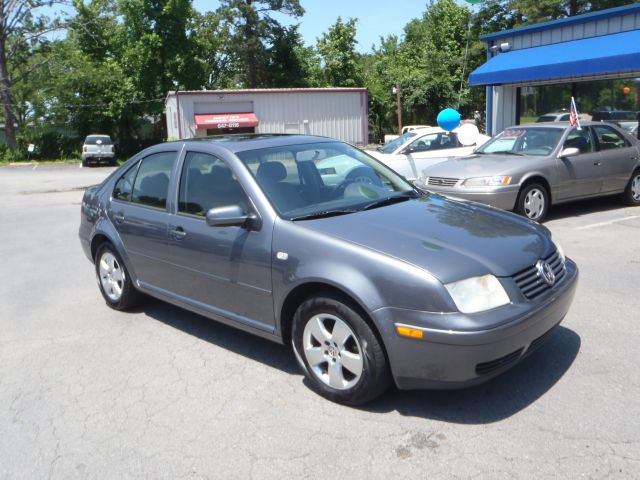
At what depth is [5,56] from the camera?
44.3 meters

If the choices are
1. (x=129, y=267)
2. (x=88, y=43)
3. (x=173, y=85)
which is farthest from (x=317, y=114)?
(x=129, y=267)

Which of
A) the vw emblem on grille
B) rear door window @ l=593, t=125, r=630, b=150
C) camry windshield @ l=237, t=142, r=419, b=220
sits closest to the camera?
the vw emblem on grille

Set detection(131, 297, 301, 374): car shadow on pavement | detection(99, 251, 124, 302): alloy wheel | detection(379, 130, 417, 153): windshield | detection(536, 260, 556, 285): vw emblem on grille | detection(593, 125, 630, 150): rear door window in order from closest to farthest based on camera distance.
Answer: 1. detection(536, 260, 556, 285): vw emblem on grille
2. detection(131, 297, 301, 374): car shadow on pavement
3. detection(99, 251, 124, 302): alloy wheel
4. detection(593, 125, 630, 150): rear door window
5. detection(379, 130, 417, 153): windshield

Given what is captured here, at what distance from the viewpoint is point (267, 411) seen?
3730 millimetres

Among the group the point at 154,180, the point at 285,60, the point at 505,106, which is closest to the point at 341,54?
the point at 285,60

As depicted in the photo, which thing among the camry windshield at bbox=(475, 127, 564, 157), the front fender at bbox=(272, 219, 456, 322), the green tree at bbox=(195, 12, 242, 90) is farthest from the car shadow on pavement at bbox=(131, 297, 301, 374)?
the green tree at bbox=(195, 12, 242, 90)

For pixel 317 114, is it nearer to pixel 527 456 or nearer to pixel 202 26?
pixel 202 26

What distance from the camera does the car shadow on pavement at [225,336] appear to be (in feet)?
14.9

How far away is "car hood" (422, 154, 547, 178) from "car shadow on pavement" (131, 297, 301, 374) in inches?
195

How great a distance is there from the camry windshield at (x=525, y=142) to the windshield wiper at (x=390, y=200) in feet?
18.0

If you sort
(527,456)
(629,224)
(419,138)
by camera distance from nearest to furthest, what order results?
(527,456) < (629,224) < (419,138)

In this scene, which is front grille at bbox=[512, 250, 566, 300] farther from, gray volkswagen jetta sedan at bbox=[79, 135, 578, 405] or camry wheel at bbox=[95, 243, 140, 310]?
camry wheel at bbox=[95, 243, 140, 310]

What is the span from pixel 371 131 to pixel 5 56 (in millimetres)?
27037

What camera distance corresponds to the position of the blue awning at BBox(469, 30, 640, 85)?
536 inches
